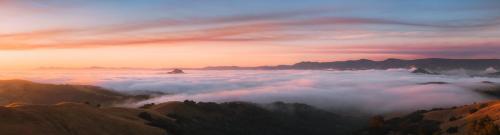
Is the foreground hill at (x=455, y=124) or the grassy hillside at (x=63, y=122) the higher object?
the grassy hillside at (x=63, y=122)

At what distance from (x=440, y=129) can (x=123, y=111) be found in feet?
192

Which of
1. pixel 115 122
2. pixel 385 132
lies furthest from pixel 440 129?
pixel 115 122

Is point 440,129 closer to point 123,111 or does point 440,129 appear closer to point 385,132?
point 385,132

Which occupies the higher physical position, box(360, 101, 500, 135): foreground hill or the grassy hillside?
the grassy hillside

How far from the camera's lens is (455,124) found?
314 ft

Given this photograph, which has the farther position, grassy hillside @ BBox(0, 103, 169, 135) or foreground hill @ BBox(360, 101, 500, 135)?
foreground hill @ BBox(360, 101, 500, 135)

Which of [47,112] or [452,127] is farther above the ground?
[47,112]

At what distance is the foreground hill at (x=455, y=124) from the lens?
231 ft

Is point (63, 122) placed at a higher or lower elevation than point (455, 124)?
higher

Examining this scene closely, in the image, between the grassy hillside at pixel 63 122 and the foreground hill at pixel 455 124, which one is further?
the foreground hill at pixel 455 124

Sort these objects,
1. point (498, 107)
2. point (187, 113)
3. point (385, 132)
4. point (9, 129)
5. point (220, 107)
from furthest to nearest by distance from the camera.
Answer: point (220, 107) → point (187, 113) → point (385, 132) → point (498, 107) → point (9, 129)

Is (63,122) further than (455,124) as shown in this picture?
No

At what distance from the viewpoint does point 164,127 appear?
9875 cm

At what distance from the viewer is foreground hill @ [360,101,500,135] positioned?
7051 centimetres
